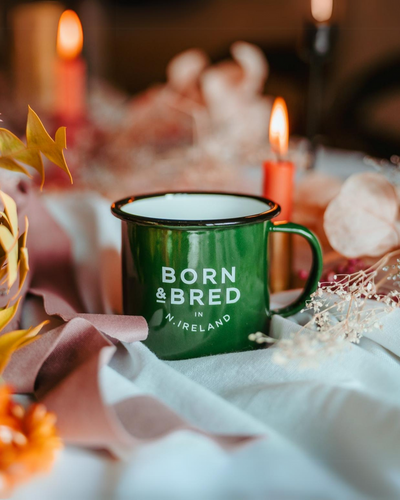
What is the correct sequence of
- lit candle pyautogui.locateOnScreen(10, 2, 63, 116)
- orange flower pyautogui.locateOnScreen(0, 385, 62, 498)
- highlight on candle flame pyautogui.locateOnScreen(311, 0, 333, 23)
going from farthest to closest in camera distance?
1. lit candle pyautogui.locateOnScreen(10, 2, 63, 116)
2. highlight on candle flame pyautogui.locateOnScreen(311, 0, 333, 23)
3. orange flower pyautogui.locateOnScreen(0, 385, 62, 498)

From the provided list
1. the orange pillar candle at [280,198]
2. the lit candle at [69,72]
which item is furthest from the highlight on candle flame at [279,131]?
A: the lit candle at [69,72]

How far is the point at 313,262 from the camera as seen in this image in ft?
1.31

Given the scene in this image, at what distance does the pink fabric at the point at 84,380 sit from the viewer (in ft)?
0.82

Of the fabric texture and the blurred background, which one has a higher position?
the blurred background

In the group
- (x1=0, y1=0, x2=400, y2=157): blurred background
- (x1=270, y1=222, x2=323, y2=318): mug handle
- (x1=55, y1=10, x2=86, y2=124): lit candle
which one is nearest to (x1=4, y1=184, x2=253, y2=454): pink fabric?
(x1=270, y1=222, x2=323, y2=318): mug handle

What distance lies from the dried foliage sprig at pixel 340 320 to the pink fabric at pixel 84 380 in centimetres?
6

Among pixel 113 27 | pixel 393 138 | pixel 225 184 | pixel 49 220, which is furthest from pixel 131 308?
pixel 113 27

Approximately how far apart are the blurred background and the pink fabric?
71cm

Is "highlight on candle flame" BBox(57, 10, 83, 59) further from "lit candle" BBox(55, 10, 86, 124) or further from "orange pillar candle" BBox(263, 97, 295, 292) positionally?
"orange pillar candle" BBox(263, 97, 295, 292)

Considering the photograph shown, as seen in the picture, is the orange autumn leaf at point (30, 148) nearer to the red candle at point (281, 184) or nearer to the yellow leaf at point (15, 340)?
the yellow leaf at point (15, 340)

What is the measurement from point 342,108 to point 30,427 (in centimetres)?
109

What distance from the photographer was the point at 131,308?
0.38 m

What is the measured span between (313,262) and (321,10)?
0.44m

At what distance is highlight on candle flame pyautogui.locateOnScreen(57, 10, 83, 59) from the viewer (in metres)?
0.80
